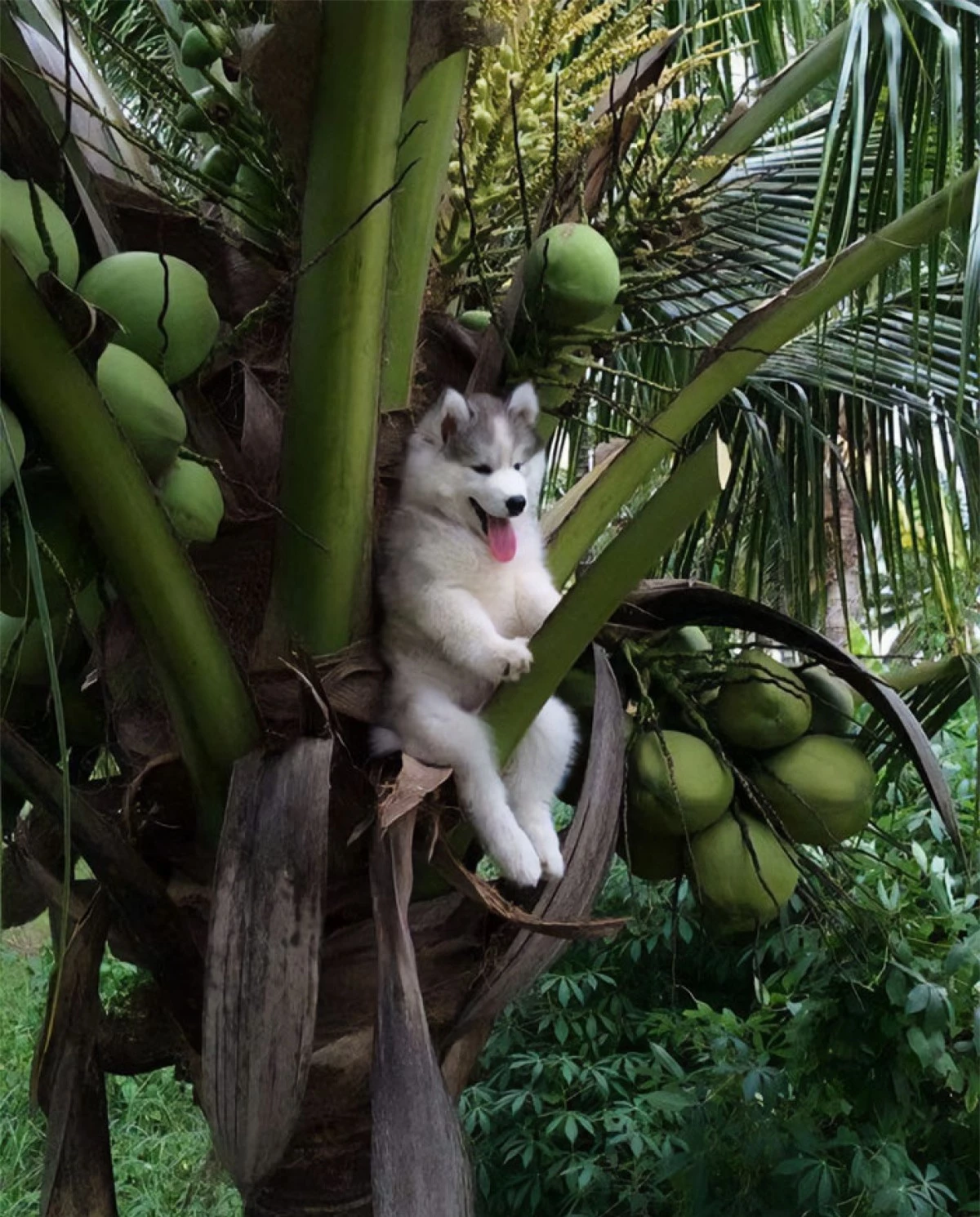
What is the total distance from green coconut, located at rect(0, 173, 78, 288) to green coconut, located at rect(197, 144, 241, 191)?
0.42 metres

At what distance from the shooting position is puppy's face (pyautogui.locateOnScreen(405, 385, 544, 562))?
1394 millimetres

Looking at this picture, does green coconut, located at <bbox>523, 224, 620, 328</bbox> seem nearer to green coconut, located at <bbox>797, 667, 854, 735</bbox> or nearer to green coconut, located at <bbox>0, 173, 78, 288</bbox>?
green coconut, located at <bbox>0, 173, 78, 288</bbox>

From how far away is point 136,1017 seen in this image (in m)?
1.47

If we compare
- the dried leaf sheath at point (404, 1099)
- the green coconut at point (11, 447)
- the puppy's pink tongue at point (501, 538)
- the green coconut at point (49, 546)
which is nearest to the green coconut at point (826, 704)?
the puppy's pink tongue at point (501, 538)

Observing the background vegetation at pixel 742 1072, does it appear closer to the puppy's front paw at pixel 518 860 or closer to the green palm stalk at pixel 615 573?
the puppy's front paw at pixel 518 860

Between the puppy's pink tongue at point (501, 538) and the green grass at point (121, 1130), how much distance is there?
179 cm

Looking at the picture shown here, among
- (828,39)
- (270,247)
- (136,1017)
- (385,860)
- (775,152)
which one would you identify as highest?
(828,39)

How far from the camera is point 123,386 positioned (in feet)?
3.41

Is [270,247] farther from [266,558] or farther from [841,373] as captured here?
[841,373]

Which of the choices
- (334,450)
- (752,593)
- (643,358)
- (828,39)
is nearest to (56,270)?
(334,450)

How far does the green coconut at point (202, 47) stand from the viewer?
132 cm

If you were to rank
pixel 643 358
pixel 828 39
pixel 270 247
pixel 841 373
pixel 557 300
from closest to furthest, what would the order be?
pixel 557 300, pixel 270 247, pixel 828 39, pixel 841 373, pixel 643 358

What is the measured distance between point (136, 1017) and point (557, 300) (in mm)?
961

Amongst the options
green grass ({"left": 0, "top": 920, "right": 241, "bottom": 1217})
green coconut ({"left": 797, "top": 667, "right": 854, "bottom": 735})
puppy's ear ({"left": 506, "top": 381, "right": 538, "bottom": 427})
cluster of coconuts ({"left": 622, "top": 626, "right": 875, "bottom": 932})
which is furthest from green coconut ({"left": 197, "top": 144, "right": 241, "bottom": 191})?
green grass ({"left": 0, "top": 920, "right": 241, "bottom": 1217})
